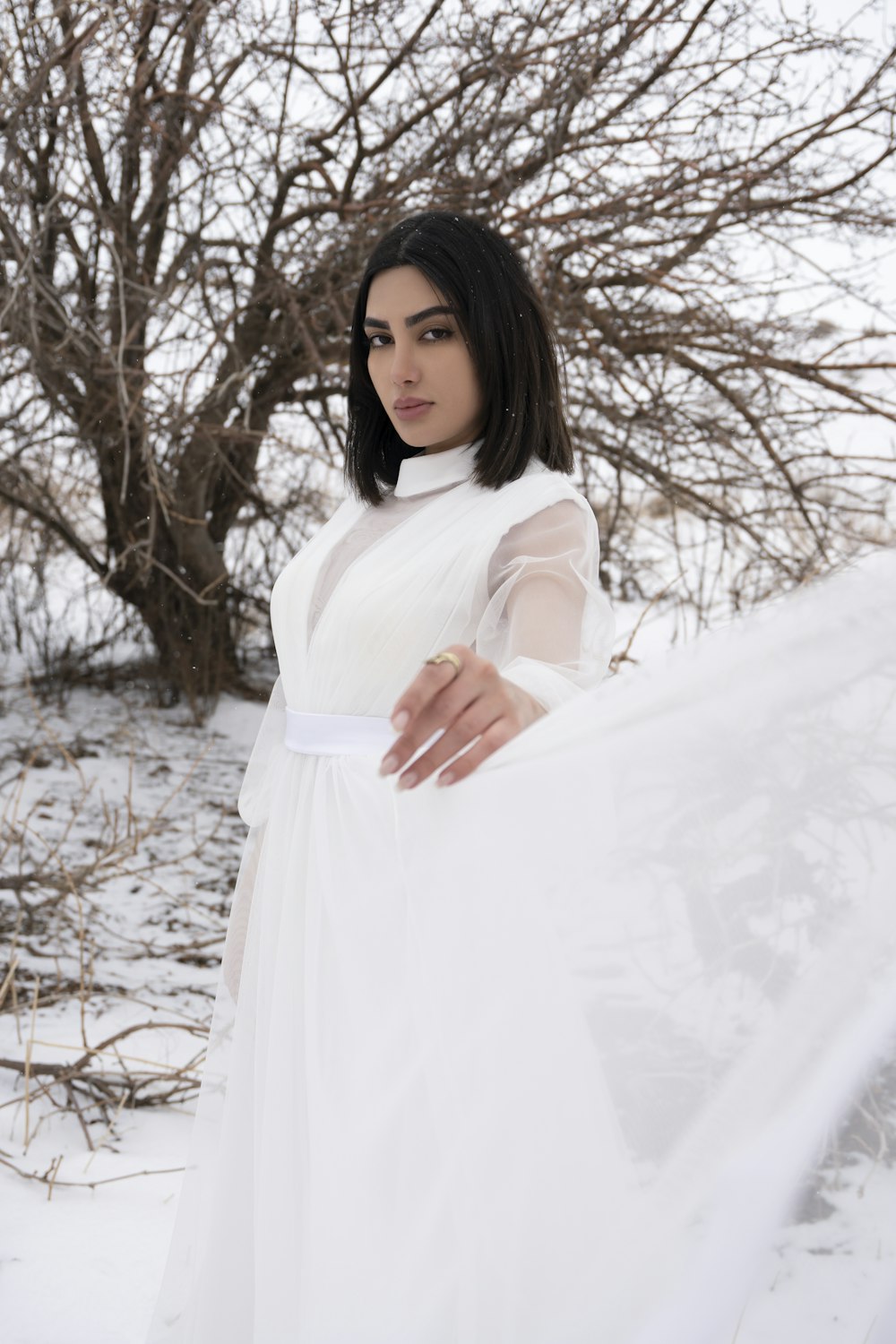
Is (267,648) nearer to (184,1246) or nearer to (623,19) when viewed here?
(623,19)

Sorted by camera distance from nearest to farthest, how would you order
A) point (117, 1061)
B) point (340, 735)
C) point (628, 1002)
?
point (628, 1002), point (340, 735), point (117, 1061)

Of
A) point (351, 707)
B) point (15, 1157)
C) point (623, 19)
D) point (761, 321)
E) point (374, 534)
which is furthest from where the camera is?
point (761, 321)

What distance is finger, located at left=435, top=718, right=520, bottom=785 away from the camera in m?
1.00

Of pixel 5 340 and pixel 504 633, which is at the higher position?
pixel 5 340

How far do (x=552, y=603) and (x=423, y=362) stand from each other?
1.23ft

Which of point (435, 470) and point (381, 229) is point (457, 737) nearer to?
point (435, 470)

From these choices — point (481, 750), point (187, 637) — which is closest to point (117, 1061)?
point (481, 750)

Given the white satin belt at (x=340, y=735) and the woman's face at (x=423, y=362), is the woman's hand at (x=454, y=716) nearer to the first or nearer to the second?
the white satin belt at (x=340, y=735)

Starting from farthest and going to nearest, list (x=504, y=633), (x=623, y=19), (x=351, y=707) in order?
(x=623, y=19)
(x=351, y=707)
(x=504, y=633)

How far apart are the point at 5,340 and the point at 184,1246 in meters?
2.97

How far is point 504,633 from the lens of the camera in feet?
4.23

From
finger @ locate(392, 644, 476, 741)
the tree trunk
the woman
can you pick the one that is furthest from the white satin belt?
the tree trunk

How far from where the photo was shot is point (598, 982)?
110 centimetres

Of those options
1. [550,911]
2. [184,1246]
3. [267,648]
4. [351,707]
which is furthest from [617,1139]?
[267,648]
